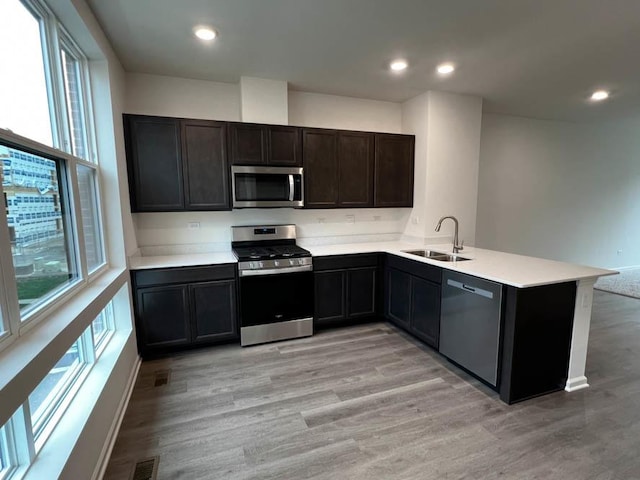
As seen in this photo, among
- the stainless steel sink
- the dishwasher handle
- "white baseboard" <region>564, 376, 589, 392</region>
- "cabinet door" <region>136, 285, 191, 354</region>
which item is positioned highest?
the stainless steel sink

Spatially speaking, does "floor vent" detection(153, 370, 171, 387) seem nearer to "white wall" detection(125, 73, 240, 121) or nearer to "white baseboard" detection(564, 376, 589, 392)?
"white wall" detection(125, 73, 240, 121)

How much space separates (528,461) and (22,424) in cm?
250

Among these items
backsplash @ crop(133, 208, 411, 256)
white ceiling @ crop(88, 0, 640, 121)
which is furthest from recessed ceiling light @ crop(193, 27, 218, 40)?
backsplash @ crop(133, 208, 411, 256)

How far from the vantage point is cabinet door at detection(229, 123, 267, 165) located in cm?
338

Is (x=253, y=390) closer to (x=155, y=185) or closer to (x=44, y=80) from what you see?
(x=155, y=185)

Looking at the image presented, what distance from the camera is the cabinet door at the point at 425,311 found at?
3.06m

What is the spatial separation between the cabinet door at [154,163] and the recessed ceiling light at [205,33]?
3.00ft

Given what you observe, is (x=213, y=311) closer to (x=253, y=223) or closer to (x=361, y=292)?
(x=253, y=223)

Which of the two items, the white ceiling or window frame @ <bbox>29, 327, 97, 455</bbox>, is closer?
window frame @ <bbox>29, 327, 97, 455</bbox>

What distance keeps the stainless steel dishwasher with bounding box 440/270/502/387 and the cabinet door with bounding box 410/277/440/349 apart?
0.28 feet

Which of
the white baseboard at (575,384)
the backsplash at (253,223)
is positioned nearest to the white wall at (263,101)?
the backsplash at (253,223)

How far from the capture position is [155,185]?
320cm

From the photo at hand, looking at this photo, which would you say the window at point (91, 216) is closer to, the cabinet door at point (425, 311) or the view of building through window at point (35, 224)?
the view of building through window at point (35, 224)

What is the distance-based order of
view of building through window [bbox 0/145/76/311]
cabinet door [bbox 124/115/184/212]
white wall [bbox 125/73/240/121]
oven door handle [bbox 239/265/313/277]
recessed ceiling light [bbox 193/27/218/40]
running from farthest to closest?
1. white wall [bbox 125/73/240/121]
2. oven door handle [bbox 239/265/313/277]
3. cabinet door [bbox 124/115/184/212]
4. recessed ceiling light [bbox 193/27/218/40]
5. view of building through window [bbox 0/145/76/311]
